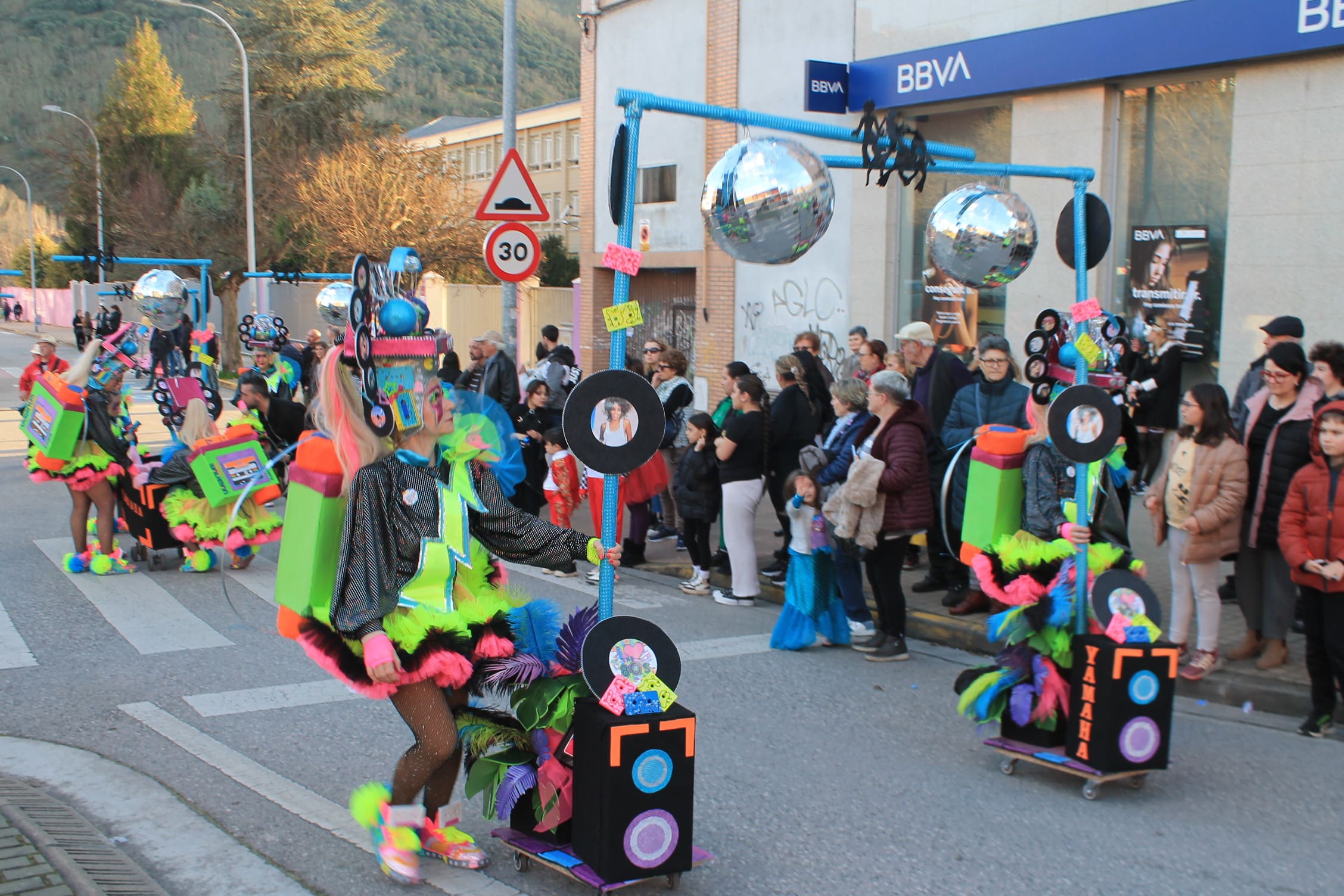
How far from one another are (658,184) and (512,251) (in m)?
7.76

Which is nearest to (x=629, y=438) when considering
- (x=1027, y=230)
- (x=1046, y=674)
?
(x=1046, y=674)

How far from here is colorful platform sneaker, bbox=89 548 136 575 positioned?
8.96m

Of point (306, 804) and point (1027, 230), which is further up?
point (1027, 230)

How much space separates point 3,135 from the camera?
99.3 m

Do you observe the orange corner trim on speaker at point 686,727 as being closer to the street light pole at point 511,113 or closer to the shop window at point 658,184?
the street light pole at point 511,113

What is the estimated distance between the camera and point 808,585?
289 inches

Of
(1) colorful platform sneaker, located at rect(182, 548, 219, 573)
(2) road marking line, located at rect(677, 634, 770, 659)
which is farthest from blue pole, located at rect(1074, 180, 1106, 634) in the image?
(1) colorful platform sneaker, located at rect(182, 548, 219, 573)

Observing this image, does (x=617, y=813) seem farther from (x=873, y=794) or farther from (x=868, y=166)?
(x=868, y=166)

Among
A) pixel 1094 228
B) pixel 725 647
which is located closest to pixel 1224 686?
pixel 1094 228

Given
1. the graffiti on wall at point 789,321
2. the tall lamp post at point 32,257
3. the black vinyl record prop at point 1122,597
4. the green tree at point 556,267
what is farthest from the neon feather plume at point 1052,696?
the tall lamp post at point 32,257

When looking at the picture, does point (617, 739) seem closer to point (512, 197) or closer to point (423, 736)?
point (423, 736)

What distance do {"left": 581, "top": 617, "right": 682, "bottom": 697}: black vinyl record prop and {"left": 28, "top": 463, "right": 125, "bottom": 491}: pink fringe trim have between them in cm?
635

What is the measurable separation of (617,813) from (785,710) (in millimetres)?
2554

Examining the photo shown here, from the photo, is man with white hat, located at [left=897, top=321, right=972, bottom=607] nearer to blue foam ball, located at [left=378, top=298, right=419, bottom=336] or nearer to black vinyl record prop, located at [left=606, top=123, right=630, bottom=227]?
black vinyl record prop, located at [left=606, top=123, right=630, bottom=227]
